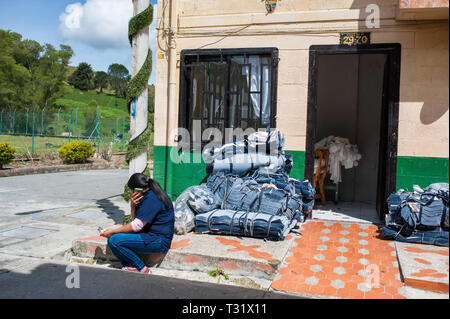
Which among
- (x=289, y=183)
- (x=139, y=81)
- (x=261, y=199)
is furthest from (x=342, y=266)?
(x=139, y=81)

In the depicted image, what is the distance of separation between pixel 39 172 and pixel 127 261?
40.5 ft

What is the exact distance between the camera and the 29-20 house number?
680 cm

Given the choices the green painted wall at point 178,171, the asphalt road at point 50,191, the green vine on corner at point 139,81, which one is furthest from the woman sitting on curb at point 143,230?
the asphalt road at point 50,191

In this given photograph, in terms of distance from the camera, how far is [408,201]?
221 inches

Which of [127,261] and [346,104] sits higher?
[346,104]

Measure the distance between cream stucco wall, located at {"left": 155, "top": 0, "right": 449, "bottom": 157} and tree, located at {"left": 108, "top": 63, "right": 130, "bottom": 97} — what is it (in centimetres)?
9046

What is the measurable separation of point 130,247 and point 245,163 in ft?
8.55

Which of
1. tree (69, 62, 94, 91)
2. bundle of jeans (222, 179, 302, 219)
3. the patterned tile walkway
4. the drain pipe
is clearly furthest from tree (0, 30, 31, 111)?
the patterned tile walkway

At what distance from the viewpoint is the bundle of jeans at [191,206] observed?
585 centimetres

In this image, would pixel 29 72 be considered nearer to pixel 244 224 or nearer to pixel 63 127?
pixel 63 127

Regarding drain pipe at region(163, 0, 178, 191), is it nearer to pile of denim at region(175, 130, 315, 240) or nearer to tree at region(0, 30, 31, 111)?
pile of denim at region(175, 130, 315, 240)

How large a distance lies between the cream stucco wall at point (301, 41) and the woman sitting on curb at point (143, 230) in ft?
10.2
